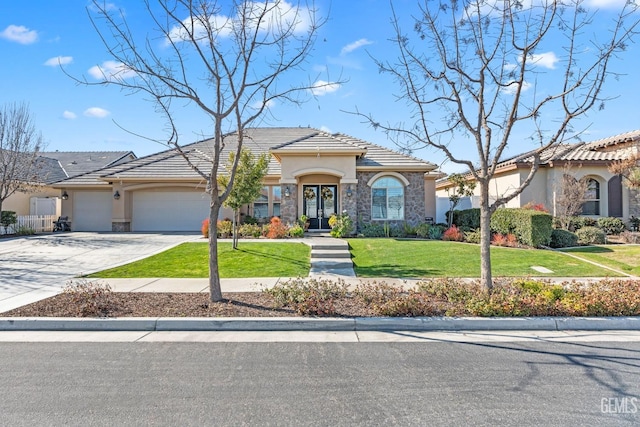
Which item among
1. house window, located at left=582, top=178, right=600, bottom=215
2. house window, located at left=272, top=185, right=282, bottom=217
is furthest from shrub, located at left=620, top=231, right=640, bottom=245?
house window, located at left=272, top=185, right=282, bottom=217

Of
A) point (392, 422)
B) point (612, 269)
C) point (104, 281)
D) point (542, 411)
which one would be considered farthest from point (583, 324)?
point (104, 281)

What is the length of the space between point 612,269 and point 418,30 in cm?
928

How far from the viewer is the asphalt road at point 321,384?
362cm

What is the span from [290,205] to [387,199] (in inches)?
202

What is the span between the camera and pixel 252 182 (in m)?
14.3

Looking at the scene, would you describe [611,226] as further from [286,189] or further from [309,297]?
[309,297]

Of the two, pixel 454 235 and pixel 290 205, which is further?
pixel 290 205

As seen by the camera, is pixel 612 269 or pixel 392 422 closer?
pixel 392 422

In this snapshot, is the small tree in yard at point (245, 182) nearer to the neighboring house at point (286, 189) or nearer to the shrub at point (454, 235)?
the neighboring house at point (286, 189)

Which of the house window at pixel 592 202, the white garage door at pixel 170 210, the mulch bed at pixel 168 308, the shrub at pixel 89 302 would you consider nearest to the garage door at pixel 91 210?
the white garage door at pixel 170 210

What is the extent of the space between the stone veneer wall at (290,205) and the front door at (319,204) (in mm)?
933

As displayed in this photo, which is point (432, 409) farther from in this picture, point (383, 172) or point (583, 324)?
point (383, 172)

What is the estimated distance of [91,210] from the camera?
23359mm

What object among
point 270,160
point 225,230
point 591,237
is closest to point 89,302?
point 225,230
